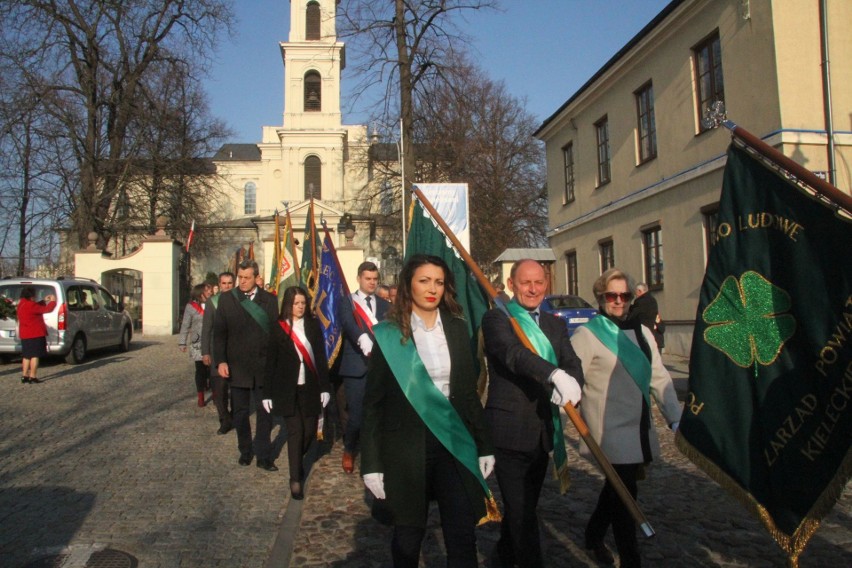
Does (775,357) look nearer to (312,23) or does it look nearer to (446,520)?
(446,520)

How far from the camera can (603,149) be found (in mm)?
21938

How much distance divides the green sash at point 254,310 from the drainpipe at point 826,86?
11.0 meters

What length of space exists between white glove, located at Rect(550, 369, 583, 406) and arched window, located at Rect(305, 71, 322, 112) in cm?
5842

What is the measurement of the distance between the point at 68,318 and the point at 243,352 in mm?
10707

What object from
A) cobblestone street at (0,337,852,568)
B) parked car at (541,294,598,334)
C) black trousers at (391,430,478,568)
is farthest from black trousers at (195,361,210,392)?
parked car at (541,294,598,334)

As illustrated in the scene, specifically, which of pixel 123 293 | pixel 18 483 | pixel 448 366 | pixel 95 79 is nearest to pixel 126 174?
pixel 95 79

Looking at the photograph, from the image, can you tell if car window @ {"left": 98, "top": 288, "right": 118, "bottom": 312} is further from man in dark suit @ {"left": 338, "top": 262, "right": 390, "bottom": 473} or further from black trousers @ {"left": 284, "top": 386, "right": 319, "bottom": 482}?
black trousers @ {"left": 284, "top": 386, "right": 319, "bottom": 482}

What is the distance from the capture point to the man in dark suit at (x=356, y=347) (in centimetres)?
712

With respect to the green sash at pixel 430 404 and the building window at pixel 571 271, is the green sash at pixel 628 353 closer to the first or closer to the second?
the green sash at pixel 430 404

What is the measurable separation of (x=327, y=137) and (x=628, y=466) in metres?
57.3

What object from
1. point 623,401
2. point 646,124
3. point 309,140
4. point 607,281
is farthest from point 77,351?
point 309,140

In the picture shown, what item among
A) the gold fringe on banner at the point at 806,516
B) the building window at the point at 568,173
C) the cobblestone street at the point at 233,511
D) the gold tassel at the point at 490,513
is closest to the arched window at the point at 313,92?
the building window at the point at 568,173

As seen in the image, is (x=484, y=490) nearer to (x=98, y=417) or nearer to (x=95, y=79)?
(x=98, y=417)

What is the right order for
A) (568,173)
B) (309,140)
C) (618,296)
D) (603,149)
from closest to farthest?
(618,296) < (603,149) < (568,173) < (309,140)
